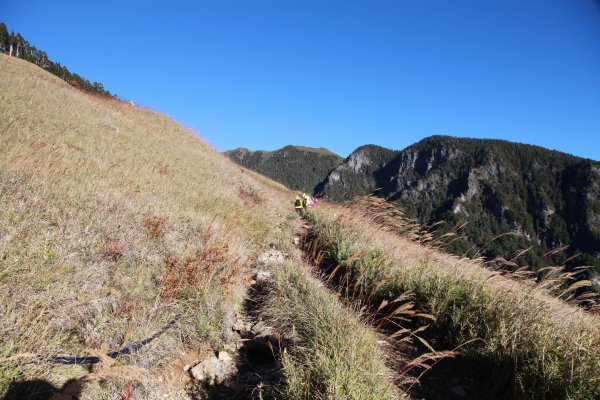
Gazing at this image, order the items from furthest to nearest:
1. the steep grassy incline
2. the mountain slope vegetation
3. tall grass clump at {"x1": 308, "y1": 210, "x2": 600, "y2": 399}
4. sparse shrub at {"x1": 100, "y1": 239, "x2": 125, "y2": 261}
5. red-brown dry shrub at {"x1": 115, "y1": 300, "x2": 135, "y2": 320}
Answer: sparse shrub at {"x1": 100, "y1": 239, "x2": 125, "y2": 261}, red-brown dry shrub at {"x1": 115, "y1": 300, "x2": 135, "y2": 320}, tall grass clump at {"x1": 308, "y1": 210, "x2": 600, "y2": 399}, the mountain slope vegetation, the steep grassy incline

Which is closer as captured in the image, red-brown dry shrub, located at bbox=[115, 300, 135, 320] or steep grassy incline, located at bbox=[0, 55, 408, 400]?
steep grassy incline, located at bbox=[0, 55, 408, 400]

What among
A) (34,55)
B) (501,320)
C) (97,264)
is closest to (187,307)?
(97,264)

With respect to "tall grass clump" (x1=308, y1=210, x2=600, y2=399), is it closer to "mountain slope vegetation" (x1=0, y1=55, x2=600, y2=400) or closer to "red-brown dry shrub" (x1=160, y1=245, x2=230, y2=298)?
"mountain slope vegetation" (x1=0, y1=55, x2=600, y2=400)

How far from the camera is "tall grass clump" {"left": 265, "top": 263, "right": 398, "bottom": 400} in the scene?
9.03 ft

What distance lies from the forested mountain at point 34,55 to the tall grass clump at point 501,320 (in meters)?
75.3

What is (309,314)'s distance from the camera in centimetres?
405

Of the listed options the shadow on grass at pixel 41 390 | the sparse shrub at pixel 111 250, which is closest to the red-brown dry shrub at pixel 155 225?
the sparse shrub at pixel 111 250

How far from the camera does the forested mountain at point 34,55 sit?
233 feet

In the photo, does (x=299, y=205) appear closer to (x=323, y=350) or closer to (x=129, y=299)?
(x=129, y=299)

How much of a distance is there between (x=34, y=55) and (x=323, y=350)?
119524 mm

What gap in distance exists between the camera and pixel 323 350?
3201mm

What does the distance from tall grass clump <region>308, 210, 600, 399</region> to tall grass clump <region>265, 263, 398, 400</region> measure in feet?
2.23

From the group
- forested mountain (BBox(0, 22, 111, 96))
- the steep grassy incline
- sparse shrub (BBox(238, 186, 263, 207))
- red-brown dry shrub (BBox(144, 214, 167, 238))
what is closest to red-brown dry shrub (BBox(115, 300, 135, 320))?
the steep grassy incline

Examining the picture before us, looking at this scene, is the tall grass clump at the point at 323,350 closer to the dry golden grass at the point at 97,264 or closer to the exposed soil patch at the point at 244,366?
the exposed soil patch at the point at 244,366
